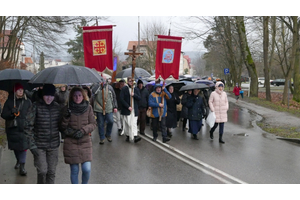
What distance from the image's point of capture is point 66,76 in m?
4.84

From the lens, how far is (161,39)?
9406mm

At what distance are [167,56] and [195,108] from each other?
6.05 feet

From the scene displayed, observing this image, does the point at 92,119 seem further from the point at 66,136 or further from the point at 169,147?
the point at 169,147

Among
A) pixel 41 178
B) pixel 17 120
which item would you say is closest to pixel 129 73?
pixel 17 120

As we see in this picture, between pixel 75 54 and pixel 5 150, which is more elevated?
pixel 75 54

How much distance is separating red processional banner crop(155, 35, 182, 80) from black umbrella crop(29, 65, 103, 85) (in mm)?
4602

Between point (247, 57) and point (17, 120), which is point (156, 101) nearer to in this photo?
point (17, 120)

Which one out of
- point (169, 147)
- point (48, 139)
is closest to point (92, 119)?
point (48, 139)

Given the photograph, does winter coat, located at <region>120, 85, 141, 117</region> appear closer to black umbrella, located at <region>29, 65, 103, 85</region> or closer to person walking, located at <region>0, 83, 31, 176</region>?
person walking, located at <region>0, 83, 31, 176</region>

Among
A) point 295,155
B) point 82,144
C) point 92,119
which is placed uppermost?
point 92,119

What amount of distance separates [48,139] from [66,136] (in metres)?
0.29

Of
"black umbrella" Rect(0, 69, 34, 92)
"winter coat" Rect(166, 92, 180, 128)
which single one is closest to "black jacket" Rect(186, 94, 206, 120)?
"winter coat" Rect(166, 92, 180, 128)

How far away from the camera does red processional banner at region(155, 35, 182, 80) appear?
943 centimetres

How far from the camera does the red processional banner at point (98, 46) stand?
27.6ft
